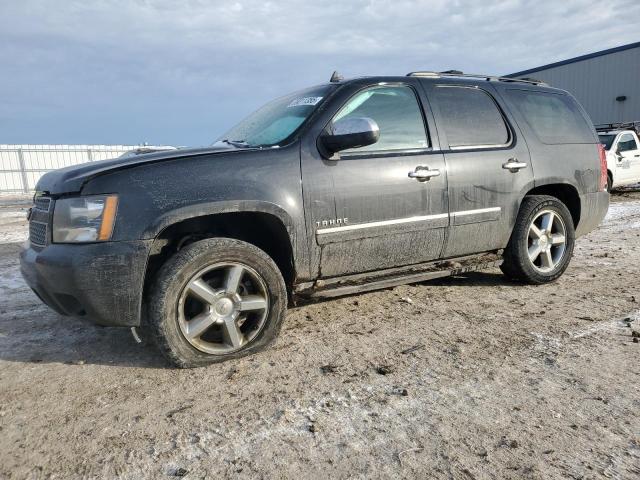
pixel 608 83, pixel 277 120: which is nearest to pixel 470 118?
pixel 277 120

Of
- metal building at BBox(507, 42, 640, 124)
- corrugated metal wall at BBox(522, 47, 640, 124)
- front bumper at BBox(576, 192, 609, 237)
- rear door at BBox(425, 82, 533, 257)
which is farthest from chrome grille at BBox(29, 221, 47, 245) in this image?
corrugated metal wall at BBox(522, 47, 640, 124)

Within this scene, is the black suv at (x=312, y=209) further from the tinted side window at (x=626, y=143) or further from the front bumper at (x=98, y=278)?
the tinted side window at (x=626, y=143)

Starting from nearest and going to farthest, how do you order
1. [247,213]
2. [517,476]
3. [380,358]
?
[517,476], [380,358], [247,213]

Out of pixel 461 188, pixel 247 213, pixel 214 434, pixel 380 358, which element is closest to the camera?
pixel 214 434

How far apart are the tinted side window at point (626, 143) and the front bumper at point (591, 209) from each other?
29.9ft

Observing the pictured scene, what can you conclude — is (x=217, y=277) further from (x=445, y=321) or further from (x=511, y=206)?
(x=511, y=206)

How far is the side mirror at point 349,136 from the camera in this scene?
10.2ft

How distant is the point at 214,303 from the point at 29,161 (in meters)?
27.5

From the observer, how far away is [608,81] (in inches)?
963

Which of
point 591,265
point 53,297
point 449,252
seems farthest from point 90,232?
point 591,265

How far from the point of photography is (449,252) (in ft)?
12.7

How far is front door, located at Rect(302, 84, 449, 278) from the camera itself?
3230 mm

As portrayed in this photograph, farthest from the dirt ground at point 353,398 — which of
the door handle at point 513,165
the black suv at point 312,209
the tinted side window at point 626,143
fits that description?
the tinted side window at point 626,143

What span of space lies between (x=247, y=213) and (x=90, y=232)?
93 cm
